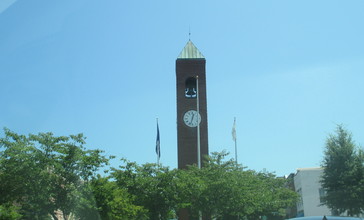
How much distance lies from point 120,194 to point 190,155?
630 inches

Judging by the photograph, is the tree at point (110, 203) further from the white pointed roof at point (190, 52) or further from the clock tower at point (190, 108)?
the white pointed roof at point (190, 52)

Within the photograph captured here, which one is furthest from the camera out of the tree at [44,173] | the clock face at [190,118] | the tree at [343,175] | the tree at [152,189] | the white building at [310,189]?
the white building at [310,189]

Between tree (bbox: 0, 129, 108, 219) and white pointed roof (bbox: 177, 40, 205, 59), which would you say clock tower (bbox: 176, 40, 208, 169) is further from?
tree (bbox: 0, 129, 108, 219)

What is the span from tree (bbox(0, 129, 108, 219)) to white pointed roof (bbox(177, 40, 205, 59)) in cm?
2287

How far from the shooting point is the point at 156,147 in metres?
39.9

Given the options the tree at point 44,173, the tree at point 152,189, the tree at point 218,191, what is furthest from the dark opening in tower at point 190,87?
the tree at point 44,173

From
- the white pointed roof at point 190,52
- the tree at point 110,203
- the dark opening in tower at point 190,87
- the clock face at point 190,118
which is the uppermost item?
the white pointed roof at point 190,52

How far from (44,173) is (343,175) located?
77.5 ft

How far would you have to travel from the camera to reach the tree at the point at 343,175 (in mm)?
34844

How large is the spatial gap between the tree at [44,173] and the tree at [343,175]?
20.7 meters

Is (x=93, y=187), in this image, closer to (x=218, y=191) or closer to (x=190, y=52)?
(x=218, y=191)

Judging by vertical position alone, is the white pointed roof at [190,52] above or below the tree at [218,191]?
above

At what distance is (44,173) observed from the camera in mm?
20719

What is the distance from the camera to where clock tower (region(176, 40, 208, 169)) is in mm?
40938
